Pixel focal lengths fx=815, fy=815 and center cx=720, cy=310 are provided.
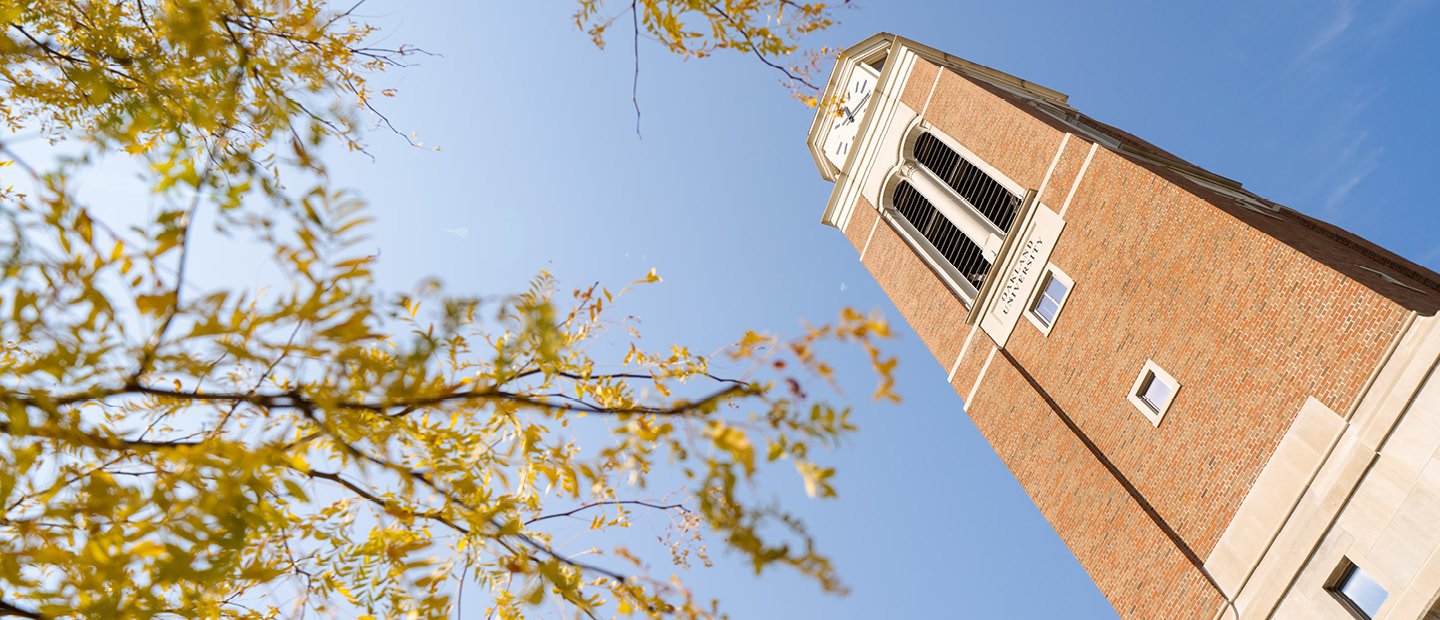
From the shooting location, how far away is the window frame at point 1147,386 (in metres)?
15.2

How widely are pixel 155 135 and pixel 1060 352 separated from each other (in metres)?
17.4

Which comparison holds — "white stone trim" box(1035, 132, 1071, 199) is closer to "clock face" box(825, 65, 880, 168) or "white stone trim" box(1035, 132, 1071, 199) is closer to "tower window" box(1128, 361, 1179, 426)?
"tower window" box(1128, 361, 1179, 426)

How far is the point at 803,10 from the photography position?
225 inches

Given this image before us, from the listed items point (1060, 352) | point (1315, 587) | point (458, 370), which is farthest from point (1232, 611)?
point (458, 370)

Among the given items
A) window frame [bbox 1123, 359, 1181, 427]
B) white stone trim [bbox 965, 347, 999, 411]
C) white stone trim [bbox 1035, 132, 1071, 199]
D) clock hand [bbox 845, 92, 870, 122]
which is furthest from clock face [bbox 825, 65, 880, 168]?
window frame [bbox 1123, 359, 1181, 427]

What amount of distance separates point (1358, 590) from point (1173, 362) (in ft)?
15.8

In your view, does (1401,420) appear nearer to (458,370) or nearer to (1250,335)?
(1250,335)

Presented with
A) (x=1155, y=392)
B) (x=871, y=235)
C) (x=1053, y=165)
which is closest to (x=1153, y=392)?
(x=1155, y=392)

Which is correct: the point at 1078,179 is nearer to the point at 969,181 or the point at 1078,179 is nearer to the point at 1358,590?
the point at 969,181

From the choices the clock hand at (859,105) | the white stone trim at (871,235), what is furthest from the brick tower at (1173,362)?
the clock hand at (859,105)

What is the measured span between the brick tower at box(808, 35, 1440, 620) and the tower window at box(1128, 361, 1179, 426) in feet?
0.14

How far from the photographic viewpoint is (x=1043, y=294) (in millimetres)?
19688

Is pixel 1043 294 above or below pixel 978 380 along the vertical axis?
above

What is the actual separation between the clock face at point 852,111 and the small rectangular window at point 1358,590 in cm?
1965
